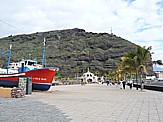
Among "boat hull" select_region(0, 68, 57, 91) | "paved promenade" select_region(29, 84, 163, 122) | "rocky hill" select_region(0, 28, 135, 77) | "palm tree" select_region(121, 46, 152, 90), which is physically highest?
"rocky hill" select_region(0, 28, 135, 77)

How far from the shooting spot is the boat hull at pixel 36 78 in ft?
75.5

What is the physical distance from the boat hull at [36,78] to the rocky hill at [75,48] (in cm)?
6653

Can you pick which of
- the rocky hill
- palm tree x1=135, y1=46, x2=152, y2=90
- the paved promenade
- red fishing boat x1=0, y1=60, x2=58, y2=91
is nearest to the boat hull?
red fishing boat x1=0, y1=60, x2=58, y2=91

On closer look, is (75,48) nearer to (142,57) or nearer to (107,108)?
(142,57)

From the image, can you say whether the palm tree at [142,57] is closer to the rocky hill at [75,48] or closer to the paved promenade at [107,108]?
the paved promenade at [107,108]

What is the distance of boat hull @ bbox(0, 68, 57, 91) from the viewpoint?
23.0 metres

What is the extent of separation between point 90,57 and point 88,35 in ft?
153

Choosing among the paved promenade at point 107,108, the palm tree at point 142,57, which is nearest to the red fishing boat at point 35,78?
the paved promenade at point 107,108

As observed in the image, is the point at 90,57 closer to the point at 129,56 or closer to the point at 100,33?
the point at 100,33

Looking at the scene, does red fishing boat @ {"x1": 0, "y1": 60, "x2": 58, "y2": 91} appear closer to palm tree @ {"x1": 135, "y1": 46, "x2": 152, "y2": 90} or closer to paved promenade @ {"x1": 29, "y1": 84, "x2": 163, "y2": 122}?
paved promenade @ {"x1": 29, "y1": 84, "x2": 163, "y2": 122}

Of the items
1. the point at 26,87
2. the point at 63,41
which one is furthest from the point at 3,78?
the point at 63,41

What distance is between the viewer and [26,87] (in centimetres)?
1761

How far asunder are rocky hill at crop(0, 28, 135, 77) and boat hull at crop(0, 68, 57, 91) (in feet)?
218

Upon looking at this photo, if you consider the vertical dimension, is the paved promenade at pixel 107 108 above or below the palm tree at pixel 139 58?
below
